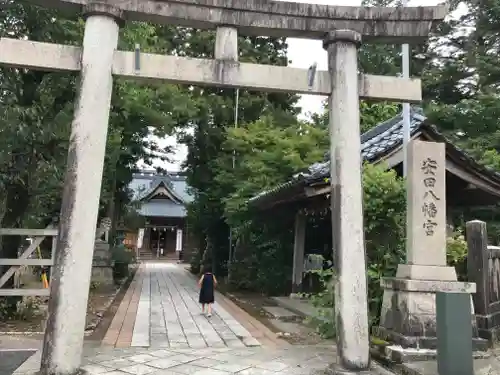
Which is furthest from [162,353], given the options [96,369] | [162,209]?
[162,209]

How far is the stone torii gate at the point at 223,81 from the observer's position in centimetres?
539

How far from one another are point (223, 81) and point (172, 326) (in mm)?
5518

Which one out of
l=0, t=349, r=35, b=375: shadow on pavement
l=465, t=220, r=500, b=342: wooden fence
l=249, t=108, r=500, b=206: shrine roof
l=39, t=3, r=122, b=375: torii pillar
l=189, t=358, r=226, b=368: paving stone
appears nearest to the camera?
l=39, t=3, r=122, b=375: torii pillar

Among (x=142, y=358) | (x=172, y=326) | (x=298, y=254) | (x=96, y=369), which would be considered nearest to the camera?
(x=96, y=369)

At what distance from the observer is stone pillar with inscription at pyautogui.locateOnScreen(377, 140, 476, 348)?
6.34 m

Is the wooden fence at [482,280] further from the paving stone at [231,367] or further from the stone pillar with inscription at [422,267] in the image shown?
the paving stone at [231,367]

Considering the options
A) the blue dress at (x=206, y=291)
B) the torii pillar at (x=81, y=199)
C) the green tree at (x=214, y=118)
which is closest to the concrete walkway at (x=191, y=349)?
the blue dress at (x=206, y=291)

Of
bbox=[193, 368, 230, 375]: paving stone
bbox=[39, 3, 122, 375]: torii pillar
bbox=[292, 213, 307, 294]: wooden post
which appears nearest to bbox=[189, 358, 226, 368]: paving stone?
bbox=[193, 368, 230, 375]: paving stone

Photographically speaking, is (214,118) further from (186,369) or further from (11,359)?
(186,369)

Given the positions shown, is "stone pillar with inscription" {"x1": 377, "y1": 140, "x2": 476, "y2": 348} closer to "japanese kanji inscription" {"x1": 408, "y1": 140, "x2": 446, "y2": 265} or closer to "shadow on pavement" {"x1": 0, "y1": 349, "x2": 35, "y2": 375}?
"japanese kanji inscription" {"x1": 408, "y1": 140, "x2": 446, "y2": 265}

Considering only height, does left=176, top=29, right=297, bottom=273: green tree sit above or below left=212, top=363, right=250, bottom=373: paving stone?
above

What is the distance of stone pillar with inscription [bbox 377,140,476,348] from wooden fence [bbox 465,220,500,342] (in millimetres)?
838

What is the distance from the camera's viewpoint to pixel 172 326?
31.2ft

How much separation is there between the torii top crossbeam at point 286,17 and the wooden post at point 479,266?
3.06m
